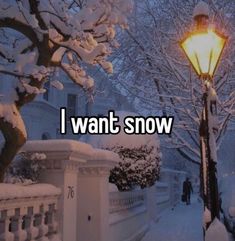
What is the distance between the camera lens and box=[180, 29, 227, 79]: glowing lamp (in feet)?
19.5

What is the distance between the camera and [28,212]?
5.46m

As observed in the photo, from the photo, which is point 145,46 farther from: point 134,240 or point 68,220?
point 68,220

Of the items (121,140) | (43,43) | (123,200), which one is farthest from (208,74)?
(121,140)

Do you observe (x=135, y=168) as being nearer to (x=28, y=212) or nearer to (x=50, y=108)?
(x=28, y=212)

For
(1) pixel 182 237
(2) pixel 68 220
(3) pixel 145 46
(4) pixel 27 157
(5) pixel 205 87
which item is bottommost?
(1) pixel 182 237

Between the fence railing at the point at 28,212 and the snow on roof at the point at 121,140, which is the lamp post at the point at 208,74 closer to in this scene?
the fence railing at the point at 28,212

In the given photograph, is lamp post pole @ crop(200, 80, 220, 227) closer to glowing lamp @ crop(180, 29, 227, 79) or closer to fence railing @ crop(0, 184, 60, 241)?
glowing lamp @ crop(180, 29, 227, 79)

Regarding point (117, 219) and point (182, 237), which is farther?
point (182, 237)

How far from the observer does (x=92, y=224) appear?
776 cm

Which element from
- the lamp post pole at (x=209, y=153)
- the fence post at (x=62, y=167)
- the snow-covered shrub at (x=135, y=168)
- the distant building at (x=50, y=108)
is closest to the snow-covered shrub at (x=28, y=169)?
the fence post at (x=62, y=167)

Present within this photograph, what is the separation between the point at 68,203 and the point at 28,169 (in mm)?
715

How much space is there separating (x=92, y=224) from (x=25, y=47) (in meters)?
2.96

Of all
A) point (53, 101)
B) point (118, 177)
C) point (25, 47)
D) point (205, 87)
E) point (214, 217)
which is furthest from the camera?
point (53, 101)

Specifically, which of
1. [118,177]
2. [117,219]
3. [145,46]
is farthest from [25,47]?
[145,46]
